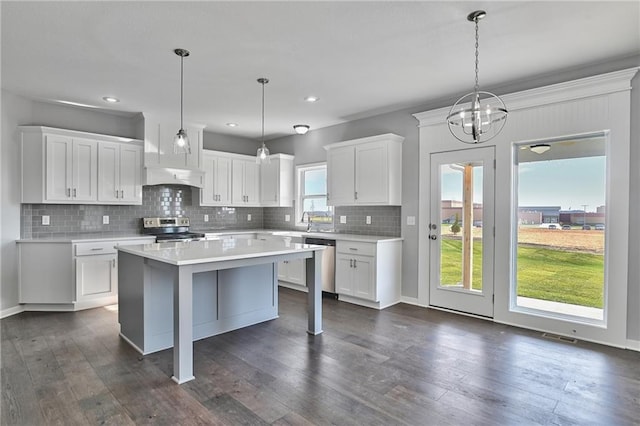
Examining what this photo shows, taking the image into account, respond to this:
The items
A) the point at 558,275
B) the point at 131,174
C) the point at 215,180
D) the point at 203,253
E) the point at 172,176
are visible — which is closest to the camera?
the point at 203,253

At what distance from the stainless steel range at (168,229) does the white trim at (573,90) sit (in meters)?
A: 4.44

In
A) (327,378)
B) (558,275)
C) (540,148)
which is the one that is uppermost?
(540,148)

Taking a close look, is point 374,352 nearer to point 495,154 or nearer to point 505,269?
point 505,269

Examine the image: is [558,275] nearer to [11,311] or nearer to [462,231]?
[462,231]

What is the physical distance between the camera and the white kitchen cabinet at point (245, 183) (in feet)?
20.3

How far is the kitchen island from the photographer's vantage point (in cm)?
257

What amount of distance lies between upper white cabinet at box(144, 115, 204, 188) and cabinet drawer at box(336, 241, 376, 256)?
2536mm

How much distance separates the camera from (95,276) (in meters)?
4.36

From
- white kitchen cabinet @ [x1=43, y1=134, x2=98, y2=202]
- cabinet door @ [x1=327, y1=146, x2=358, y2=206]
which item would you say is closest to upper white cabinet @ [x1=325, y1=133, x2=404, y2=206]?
cabinet door @ [x1=327, y1=146, x2=358, y2=206]

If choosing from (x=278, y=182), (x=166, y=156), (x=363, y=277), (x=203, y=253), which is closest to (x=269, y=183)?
(x=278, y=182)

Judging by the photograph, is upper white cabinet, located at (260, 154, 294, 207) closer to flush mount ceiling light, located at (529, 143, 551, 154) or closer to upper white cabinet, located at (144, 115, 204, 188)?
upper white cabinet, located at (144, 115, 204, 188)

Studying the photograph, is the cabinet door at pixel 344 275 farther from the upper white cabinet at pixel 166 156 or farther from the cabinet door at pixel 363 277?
the upper white cabinet at pixel 166 156

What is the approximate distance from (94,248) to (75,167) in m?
1.08

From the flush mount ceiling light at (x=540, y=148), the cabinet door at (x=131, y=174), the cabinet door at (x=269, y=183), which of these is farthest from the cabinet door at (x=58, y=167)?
the flush mount ceiling light at (x=540, y=148)
